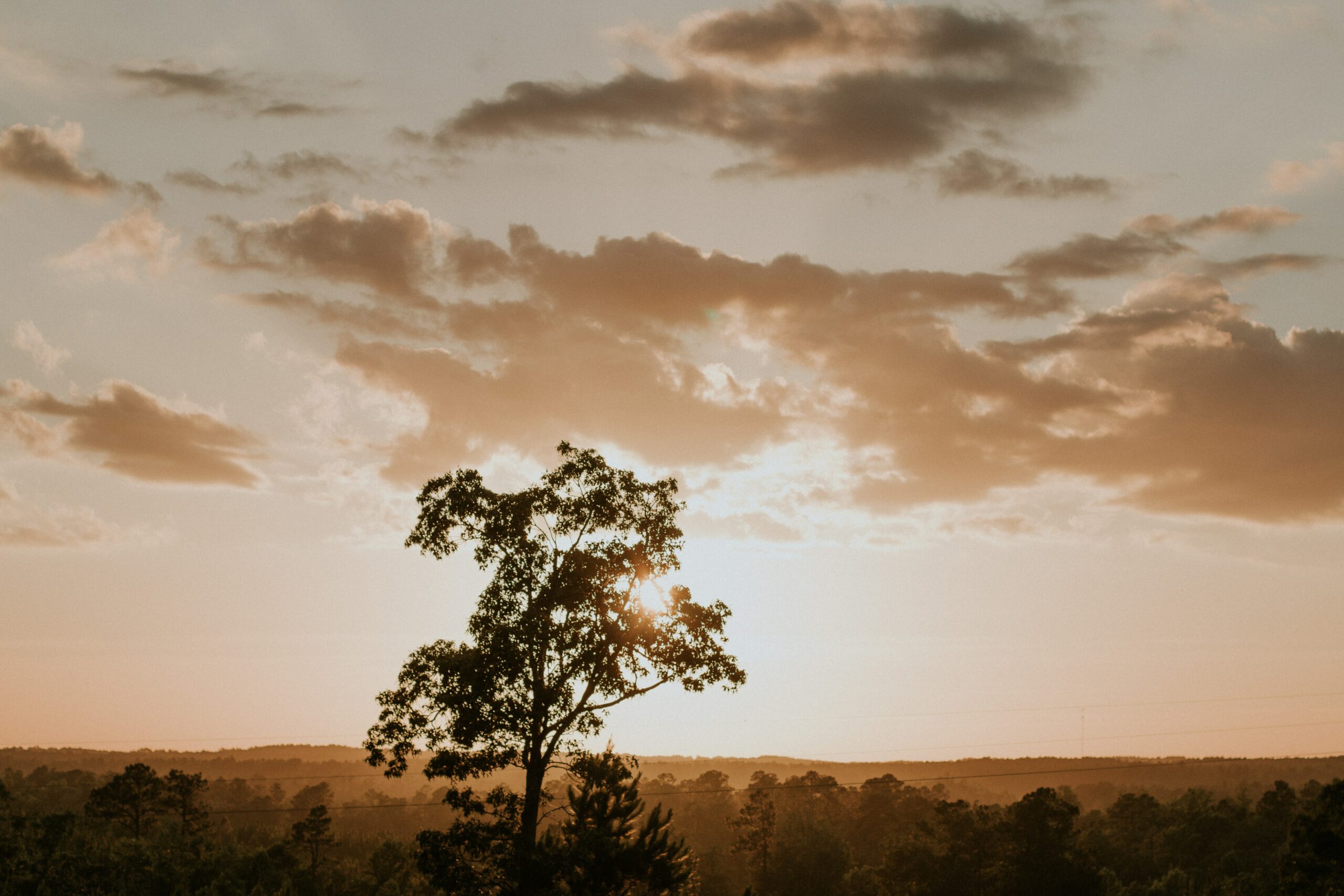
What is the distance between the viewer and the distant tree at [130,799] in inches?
4168

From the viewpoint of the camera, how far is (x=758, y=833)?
401 feet

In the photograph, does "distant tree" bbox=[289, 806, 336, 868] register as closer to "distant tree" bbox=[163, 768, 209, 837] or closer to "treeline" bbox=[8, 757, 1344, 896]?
"treeline" bbox=[8, 757, 1344, 896]

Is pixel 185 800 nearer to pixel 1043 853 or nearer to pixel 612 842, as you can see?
pixel 612 842

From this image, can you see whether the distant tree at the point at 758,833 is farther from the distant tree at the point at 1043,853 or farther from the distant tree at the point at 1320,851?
the distant tree at the point at 1320,851

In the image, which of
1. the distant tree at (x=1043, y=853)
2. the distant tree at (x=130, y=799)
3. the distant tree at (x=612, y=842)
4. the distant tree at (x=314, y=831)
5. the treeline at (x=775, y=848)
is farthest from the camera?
the distant tree at (x=314, y=831)

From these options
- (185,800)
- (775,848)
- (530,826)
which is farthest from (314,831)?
(530,826)

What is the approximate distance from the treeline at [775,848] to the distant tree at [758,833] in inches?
9.0

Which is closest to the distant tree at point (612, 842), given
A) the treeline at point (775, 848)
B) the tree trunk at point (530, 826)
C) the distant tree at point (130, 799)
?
the treeline at point (775, 848)

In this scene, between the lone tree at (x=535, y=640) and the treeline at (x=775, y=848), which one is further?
the treeline at (x=775, y=848)

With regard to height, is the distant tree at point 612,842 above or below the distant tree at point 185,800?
above

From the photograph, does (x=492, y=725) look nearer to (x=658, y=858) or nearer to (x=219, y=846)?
(x=658, y=858)

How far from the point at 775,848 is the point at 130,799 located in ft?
218

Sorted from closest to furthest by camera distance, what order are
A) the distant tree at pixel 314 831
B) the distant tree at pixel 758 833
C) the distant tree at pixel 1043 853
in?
the distant tree at pixel 1043 853 < the distant tree at pixel 314 831 < the distant tree at pixel 758 833

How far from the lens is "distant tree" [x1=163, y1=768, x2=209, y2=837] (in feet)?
348
